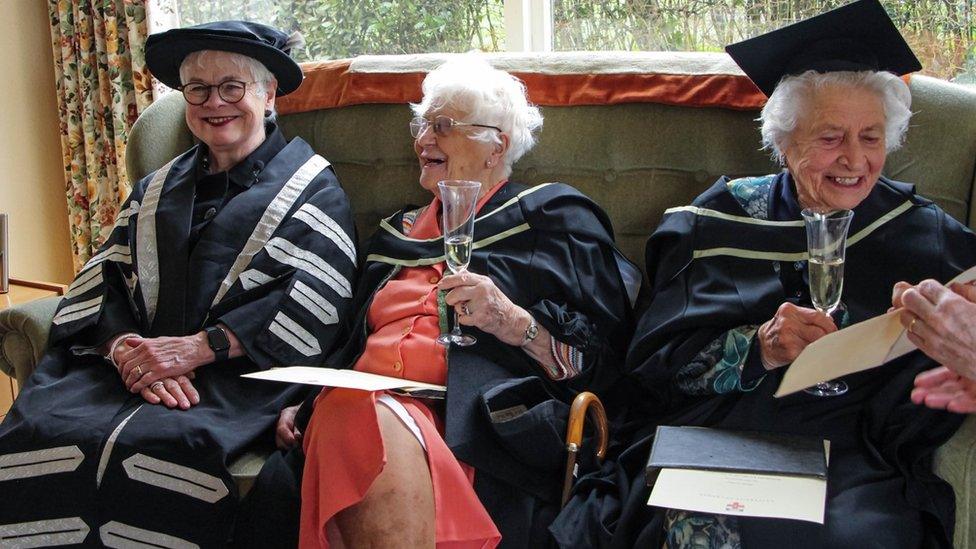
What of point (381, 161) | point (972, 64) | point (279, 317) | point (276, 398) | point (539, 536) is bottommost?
point (539, 536)

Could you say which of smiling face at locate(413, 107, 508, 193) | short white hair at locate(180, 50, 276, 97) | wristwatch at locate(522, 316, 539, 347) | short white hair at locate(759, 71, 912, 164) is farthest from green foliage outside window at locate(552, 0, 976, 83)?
wristwatch at locate(522, 316, 539, 347)

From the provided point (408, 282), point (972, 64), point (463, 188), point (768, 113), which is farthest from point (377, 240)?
point (972, 64)

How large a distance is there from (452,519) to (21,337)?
130 centimetres

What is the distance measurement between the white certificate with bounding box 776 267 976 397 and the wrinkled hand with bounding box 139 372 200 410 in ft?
4.43

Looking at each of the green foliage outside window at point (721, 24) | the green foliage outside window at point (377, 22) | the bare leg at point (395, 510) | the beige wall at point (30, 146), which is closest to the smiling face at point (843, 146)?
the bare leg at point (395, 510)

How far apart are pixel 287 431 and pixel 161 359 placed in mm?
355

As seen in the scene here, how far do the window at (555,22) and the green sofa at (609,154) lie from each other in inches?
31.5

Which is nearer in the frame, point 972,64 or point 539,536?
point 539,536

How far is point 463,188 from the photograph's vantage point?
1.87 metres

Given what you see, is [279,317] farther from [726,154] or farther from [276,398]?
[726,154]

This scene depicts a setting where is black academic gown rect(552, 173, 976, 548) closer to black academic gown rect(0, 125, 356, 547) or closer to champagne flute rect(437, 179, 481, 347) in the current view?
champagne flute rect(437, 179, 481, 347)

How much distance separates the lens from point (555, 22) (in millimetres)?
3570

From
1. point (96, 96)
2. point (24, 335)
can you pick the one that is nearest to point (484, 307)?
point (24, 335)

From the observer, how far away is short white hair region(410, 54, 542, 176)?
2420 millimetres
